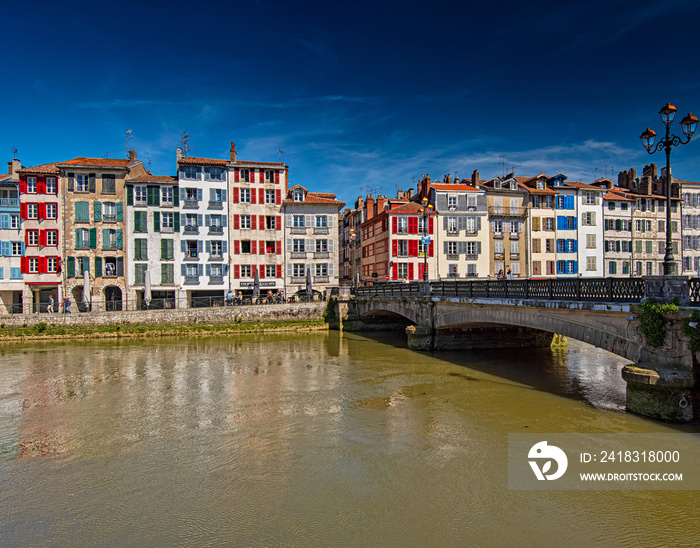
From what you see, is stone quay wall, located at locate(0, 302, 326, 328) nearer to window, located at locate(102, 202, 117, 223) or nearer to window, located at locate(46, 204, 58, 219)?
window, located at locate(102, 202, 117, 223)

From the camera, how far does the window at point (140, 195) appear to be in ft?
134

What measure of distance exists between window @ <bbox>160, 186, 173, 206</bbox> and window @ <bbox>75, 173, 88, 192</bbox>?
6.39 meters

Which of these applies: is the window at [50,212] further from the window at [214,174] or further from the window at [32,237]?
the window at [214,174]

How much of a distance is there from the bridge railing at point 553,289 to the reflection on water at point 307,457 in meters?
3.22

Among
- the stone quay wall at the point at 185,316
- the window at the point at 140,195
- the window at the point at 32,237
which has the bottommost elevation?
the stone quay wall at the point at 185,316

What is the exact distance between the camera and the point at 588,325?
13.6 m

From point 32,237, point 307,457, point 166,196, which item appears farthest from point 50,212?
point 307,457

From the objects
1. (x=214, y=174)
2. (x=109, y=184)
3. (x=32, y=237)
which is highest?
(x=214, y=174)

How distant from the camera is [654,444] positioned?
1025 centimetres

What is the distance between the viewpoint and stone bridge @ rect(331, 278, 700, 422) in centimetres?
1113

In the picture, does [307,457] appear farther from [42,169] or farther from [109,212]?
[42,169]

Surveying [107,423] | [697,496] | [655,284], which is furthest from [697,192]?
[107,423]

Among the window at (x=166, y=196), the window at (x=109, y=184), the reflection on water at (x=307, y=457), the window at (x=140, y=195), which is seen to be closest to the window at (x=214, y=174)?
the window at (x=166, y=196)

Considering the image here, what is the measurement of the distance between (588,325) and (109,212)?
39784 mm
